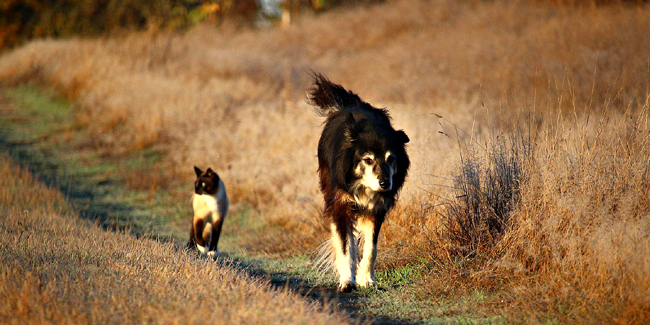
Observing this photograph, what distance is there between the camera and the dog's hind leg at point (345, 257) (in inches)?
218

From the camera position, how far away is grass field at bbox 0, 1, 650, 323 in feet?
15.6

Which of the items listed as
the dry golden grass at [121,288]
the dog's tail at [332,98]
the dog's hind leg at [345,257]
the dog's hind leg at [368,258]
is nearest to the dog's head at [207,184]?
the dry golden grass at [121,288]

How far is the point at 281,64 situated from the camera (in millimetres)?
21953

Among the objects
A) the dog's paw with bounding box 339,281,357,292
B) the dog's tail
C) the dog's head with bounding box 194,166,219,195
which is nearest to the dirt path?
the dog's paw with bounding box 339,281,357,292

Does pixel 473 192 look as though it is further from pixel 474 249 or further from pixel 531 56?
pixel 531 56

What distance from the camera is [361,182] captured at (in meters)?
5.39

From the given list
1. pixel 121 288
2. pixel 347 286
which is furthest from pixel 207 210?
pixel 121 288

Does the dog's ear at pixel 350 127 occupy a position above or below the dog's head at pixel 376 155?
above

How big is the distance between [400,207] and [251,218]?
133 inches

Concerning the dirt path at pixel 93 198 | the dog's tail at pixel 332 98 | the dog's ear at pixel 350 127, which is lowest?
the dirt path at pixel 93 198

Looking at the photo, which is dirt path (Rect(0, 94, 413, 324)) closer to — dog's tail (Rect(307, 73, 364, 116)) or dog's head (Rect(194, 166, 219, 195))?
dog's head (Rect(194, 166, 219, 195))

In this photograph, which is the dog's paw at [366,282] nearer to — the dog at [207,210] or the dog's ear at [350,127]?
the dog's ear at [350,127]

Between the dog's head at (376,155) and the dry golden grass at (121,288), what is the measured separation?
127 centimetres

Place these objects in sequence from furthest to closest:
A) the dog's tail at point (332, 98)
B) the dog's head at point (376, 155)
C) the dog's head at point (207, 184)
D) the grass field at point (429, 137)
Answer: the dog's head at point (207, 184) → the dog's tail at point (332, 98) → the dog's head at point (376, 155) → the grass field at point (429, 137)
